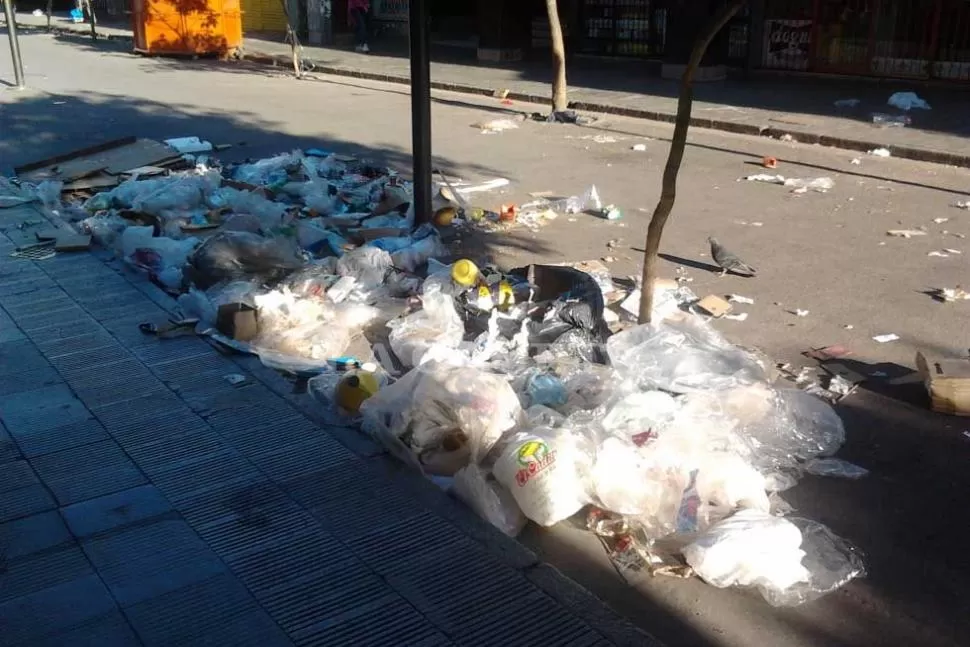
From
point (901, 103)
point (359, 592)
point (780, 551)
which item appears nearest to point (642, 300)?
point (780, 551)

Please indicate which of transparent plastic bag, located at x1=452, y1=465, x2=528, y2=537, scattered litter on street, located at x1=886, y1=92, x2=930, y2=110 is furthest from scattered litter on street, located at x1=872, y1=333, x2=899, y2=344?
scattered litter on street, located at x1=886, y1=92, x2=930, y2=110

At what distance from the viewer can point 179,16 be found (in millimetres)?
24203

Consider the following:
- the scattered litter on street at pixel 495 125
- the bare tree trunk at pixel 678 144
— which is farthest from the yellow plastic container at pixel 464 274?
the scattered litter on street at pixel 495 125

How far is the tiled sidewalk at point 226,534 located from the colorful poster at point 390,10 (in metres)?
23.7

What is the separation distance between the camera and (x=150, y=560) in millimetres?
3285

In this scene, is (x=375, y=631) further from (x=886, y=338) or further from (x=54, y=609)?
Answer: (x=886, y=338)

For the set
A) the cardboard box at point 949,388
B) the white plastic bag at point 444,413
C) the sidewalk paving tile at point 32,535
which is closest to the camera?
the sidewalk paving tile at point 32,535

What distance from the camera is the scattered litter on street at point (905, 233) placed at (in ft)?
24.9

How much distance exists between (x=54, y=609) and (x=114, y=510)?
59 centimetres

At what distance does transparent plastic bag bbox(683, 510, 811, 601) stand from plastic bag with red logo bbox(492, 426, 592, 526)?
0.47m

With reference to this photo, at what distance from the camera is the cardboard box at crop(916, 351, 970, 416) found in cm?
443

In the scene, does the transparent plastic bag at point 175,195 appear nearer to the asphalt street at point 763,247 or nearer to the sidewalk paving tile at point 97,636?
the asphalt street at point 763,247

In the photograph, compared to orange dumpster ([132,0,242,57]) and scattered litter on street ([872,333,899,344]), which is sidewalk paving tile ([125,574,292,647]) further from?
orange dumpster ([132,0,242,57])

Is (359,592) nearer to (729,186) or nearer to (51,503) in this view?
(51,503)
